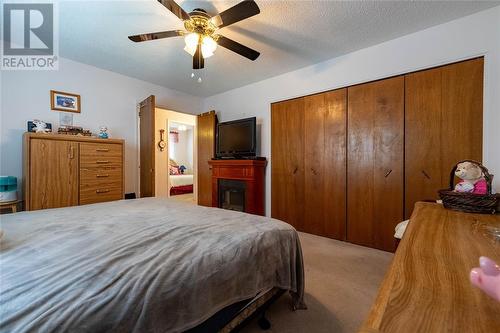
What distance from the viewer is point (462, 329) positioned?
344mm

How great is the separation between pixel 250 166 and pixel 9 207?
9.58 ft

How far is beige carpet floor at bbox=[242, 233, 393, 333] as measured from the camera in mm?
1339

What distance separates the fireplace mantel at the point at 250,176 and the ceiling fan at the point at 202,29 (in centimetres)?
171

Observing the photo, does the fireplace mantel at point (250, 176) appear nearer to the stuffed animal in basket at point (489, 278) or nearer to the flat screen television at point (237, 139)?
the flat screen television at point (237, 139)

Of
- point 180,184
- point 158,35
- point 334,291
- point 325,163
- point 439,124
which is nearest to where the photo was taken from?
point 334,291

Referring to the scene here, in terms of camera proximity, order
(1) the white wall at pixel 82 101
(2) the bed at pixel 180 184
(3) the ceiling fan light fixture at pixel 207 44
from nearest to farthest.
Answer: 1. (3) the ceiling fan light fixture at pixel 207 44
2. (1) the white wall at pixel 82 101
3. (2) the bed at pixel 180 184

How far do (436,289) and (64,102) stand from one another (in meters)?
3.98

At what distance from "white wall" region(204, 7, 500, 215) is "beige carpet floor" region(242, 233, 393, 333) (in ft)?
4.38

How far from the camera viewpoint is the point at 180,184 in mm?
6285

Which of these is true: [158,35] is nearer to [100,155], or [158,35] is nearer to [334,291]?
[100,155]

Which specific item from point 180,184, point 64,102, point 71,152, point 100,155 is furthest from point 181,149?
point 71,152

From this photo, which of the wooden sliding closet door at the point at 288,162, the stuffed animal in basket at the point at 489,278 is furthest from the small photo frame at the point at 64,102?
the stuffed animal in basket at the point at 489,278

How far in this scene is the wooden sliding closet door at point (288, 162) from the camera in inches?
124

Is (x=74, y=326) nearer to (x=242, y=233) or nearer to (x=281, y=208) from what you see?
(x=242, y=233)
